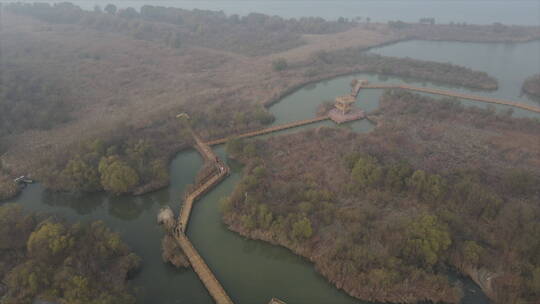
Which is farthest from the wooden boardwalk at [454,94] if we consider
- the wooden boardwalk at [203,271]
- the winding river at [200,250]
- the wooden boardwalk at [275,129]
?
the wooden boardwalk at [203,271]

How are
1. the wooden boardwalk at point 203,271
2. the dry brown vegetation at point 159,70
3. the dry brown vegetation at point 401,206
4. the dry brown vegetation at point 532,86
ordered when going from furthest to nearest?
the dry brown vegetation at point 532,86
the dry brown vegetation at point 159,70
the dry brown vegetation at point 401,206
the wooden boardwalk at point 203,271

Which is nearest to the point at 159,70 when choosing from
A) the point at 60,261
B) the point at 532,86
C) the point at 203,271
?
the point at 60,261

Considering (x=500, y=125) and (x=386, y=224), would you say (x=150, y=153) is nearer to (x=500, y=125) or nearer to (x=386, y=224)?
(x=386, y=224)

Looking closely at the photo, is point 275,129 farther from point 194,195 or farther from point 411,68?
point 411,68

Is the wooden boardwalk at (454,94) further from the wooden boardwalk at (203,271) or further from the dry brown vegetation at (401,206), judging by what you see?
the wooden boardwalk at (203,271)

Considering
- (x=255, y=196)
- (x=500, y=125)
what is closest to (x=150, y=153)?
(x=255, y=196)
